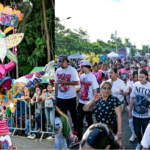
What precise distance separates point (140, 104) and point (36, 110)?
953mm

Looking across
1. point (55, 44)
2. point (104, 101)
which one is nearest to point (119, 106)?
point (104, 101)

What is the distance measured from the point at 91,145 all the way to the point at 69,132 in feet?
2.29

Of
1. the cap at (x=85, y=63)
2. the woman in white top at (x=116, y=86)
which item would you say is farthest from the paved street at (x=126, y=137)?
the cap at (x=85, y=63)

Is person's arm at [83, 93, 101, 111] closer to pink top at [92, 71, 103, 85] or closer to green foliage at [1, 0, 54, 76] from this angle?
pink top at [92, 71, 103, 85]

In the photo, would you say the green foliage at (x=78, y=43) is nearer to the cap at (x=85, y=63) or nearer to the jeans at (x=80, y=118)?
the cap at (x=85, y=63)

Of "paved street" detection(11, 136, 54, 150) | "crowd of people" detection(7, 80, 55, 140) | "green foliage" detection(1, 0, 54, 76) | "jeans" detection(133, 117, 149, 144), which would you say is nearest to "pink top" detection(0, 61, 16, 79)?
"green foliage" detection(1, 0, 54, 76)

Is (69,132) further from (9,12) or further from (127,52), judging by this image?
(9,12)

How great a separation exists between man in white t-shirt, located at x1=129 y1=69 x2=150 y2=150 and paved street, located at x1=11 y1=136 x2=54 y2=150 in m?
0.69

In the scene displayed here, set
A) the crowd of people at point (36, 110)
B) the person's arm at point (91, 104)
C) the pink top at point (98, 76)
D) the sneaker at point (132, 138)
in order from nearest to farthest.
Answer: the person's arm at point (91, 104), the pink top at point (98, 76), the sneaker at point (132, 138), the crowd of people at point (36, 110)

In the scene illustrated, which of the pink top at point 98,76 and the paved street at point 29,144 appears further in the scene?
the paved street at point 29,144

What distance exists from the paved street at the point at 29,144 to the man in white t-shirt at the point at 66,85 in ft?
1.43

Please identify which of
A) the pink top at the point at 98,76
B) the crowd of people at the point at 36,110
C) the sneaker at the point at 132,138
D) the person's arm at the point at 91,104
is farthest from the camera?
the crowd of people at the point at 36,110

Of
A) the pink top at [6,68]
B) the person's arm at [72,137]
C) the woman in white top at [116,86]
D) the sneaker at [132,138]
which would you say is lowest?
the sneaker at [132,138]

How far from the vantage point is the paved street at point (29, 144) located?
1.61m
